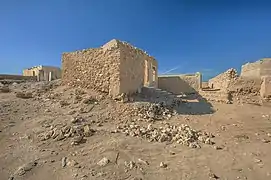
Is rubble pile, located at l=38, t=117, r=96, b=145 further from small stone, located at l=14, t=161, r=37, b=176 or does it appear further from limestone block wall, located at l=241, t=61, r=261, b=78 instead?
limestone block wall, located at l=241, t=61, r=261, b=78

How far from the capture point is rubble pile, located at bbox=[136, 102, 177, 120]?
25.2ft

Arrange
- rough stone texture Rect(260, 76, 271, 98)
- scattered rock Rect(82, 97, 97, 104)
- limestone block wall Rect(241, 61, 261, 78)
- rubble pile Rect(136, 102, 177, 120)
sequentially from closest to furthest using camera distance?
rubble pile Rect(136, 102, 177, 120)
scattered rock Rect(82, 97, 97, 104)
rough stone texture Rect(260, 76, 271, 98)
limestone block wall Rect(241, 61, 261, 78)

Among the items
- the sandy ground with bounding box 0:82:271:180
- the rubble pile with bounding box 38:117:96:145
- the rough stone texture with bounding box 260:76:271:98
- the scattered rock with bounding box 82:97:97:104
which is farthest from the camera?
the rough stone texture with bounding box 260:76:271:98

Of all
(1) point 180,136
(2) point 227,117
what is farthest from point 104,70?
(2) point 227,117

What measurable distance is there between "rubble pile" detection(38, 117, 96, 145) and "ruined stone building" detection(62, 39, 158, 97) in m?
2.77

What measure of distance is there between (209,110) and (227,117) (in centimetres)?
115

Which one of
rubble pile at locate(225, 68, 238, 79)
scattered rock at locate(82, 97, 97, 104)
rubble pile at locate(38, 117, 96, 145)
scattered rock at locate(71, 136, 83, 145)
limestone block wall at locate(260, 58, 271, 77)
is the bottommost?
scattered rock at locate(71, 136, 83, 145)

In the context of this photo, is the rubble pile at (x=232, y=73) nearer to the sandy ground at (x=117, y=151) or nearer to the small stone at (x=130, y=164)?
the sandy ground at (x=117, y=151)

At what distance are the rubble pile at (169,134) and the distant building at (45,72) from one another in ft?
63.7

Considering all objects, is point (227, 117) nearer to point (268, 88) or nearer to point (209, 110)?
point (209, 110)

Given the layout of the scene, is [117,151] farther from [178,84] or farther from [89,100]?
[178,84]

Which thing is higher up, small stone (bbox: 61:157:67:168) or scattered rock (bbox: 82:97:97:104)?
scattered rock (bbox: 82:97:97:104)

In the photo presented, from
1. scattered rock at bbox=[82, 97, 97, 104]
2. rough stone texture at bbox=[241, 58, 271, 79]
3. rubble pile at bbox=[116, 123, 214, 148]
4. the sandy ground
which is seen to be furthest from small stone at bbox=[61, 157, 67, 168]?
rough stone texture at bbox=[241, 58, 271, 79]

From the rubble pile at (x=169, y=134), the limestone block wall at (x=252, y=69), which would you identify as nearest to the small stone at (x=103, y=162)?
the rubble pile at (x=169, y=134)
